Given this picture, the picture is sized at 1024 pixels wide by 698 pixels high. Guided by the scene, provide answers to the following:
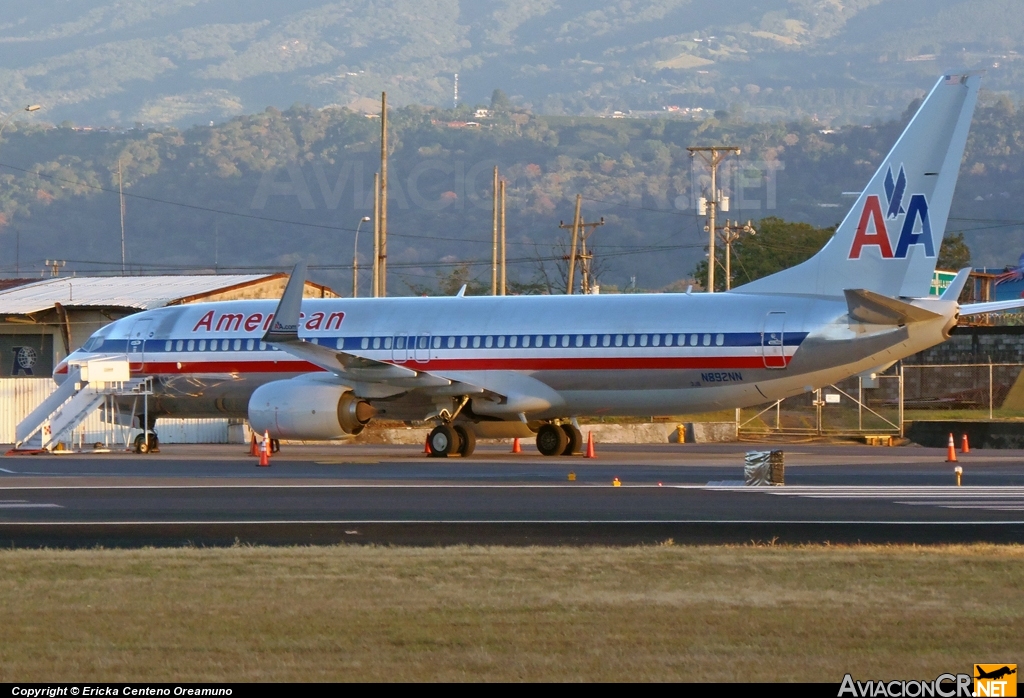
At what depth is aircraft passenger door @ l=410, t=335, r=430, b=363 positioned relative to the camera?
96.6 ft

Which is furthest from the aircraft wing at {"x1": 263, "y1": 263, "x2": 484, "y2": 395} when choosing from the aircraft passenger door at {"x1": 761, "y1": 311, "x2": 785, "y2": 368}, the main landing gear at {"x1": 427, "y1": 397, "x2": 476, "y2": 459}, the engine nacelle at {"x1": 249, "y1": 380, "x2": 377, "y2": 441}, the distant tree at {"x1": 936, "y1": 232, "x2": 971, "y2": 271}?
the distant tree at {"x1": 936, "y1": 232, "x2": 971, "y2": 271}

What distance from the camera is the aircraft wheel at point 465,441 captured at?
28875mm

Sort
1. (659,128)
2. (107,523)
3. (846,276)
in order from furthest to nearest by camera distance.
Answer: (659,128)
(846,276)
(107,523)

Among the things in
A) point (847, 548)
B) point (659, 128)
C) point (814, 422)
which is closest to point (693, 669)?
point (847, 548)

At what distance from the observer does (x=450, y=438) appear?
2873 cm

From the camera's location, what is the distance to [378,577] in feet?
34.8

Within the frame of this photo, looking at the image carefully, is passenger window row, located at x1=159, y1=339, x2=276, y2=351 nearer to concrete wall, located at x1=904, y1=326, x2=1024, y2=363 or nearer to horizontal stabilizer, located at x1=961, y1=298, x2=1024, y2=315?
horizontal stabilizer, located at x1=961, y1=298, x2=1024, y2=315

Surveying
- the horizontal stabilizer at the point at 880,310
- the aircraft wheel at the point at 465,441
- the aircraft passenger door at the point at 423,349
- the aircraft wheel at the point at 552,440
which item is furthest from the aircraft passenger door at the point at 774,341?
the aircraft passenger door at the point at 423,349

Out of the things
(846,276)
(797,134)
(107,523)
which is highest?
(797,134)

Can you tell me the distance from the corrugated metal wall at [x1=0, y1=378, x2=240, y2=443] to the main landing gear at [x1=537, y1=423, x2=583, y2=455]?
552 inches

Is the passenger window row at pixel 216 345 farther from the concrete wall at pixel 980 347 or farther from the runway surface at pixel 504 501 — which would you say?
the concrete wall at pixel 980 347

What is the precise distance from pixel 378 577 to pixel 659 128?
182262mm

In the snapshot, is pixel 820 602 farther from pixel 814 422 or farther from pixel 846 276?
pixel 814 422

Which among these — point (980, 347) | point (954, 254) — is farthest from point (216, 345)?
point (954, 254)
